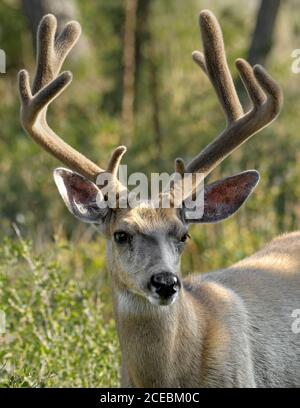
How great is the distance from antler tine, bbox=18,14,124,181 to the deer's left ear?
62cm

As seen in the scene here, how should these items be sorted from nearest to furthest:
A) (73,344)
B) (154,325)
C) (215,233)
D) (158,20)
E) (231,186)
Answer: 1. (154,325)
2. (231,186)
3. (73,344)
4. (215,233)
5. (158,20)

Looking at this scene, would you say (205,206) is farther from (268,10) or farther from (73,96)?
(73,96)

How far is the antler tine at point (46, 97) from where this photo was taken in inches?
260

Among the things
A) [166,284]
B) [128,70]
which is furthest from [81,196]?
[128,70]

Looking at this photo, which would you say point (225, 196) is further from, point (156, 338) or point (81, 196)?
point (156, 338)

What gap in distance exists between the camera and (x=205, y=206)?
675 centimetres

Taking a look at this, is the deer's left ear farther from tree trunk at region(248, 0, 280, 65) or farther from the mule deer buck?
tree trunk at region(248, 0, 280, 65)

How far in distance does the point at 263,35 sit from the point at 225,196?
28.0 ft

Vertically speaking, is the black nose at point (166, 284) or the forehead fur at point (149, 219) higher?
the forehead fur at point (149, 219)

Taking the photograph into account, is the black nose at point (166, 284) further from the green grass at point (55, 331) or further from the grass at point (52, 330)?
the green grass at point (55, 331)

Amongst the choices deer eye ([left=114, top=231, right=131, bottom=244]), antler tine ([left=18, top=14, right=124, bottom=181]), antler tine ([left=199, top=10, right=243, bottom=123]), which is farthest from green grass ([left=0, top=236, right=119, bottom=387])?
antler tine ([left=199, top=10, right=243, bottom=123])

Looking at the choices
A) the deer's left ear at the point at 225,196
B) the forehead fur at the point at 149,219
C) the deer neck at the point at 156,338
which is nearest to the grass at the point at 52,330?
the deer neck at the point at 156,338

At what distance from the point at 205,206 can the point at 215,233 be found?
3727 millimetres
